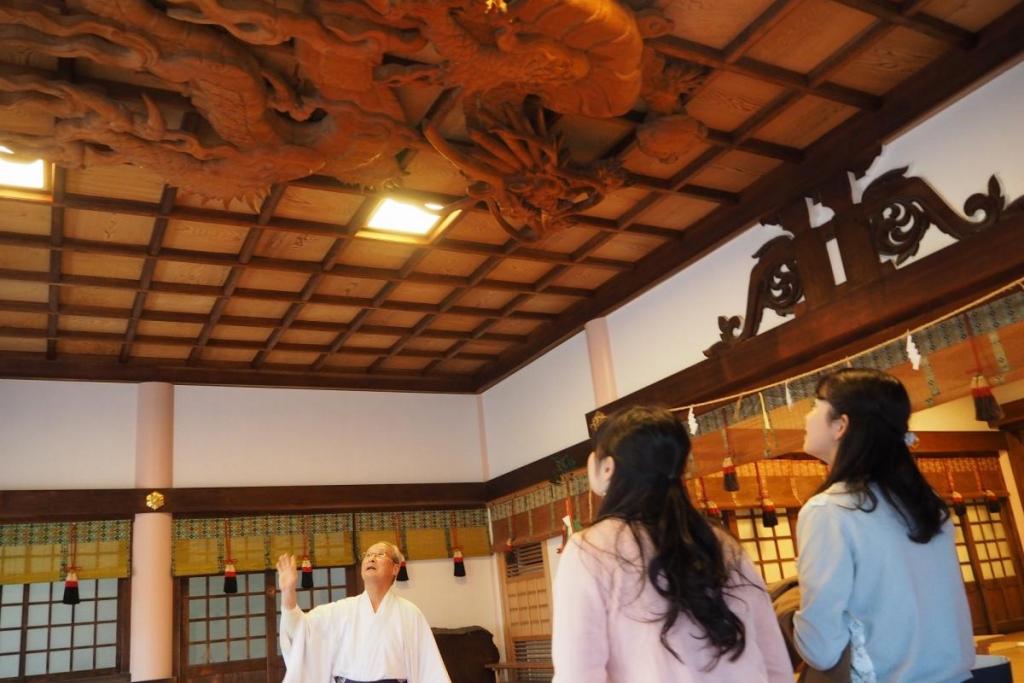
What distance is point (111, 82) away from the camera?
12.8 ft

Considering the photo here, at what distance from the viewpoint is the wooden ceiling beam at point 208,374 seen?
7.31 meters

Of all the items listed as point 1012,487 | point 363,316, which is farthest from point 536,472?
point 1012,487

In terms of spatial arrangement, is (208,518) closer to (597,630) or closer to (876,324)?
(876,324)

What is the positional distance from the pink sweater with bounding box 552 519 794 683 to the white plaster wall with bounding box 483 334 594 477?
5.99 metres

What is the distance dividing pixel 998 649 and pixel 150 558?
6.95m

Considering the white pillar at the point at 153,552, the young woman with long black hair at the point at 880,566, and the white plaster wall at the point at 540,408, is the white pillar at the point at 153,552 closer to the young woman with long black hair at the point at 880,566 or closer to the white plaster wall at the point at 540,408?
the white plaster wall at the point at 540,408

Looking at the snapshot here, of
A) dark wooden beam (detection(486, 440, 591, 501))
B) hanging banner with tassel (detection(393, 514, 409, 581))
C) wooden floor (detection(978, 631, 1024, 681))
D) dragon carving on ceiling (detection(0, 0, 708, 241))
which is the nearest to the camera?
dragon carving on ceiling (detection(0, 0, 708, 241))

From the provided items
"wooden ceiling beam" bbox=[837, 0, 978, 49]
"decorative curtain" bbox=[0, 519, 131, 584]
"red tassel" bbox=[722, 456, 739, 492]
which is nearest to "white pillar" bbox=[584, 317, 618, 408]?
"red tassel" bbox=[722, 456, 739, 492]

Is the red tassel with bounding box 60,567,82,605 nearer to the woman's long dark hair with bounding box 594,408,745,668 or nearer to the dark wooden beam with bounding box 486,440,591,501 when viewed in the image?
the dark wooden beam with bounding box 486,440,591,501

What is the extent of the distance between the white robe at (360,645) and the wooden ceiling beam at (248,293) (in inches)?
110

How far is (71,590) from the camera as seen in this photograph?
688cm

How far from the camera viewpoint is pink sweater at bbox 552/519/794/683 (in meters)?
1.38

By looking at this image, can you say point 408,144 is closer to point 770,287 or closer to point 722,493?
point 770,287

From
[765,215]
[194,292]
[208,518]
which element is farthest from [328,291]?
[765,215]
